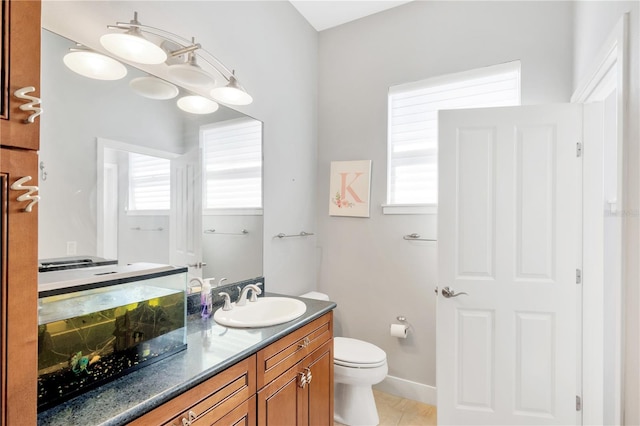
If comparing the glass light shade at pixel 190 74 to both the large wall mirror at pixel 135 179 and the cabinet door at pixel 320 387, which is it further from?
the cabinet door at pixel 320 387

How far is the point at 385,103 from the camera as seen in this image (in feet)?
8.45

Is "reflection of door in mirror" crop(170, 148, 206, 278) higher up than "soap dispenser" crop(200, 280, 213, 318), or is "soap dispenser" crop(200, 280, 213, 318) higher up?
"reflection of door in mirror" crop(170, 148, 206, 278)

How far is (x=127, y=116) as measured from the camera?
4.74 feet

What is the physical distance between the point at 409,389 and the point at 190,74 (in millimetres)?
2556

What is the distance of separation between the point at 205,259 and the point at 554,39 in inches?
100

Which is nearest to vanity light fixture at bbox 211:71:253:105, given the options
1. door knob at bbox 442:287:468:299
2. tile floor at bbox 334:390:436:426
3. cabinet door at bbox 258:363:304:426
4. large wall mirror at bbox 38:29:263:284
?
large wall mirror at bbox 38:29:263:284

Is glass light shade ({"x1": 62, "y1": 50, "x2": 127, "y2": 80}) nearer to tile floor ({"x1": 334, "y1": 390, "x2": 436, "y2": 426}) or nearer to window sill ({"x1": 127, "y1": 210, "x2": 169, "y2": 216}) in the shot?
window sill ({"x1": 127, "y1": 210, "x2": 169, "y2": 216})

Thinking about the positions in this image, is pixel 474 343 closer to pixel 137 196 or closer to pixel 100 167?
pixel 137 196

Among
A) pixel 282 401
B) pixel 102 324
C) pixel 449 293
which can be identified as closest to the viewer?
pixel 102 324

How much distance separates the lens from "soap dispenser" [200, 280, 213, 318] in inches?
64.9

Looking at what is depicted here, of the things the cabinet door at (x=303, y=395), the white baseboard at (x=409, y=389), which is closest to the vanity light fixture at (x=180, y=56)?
the cabinet door at (x=303, y=395)

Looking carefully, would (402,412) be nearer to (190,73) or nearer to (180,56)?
(190,73)

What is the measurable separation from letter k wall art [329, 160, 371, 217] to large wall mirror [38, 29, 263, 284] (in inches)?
33.8

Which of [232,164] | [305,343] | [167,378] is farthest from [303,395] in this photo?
[232,164]
